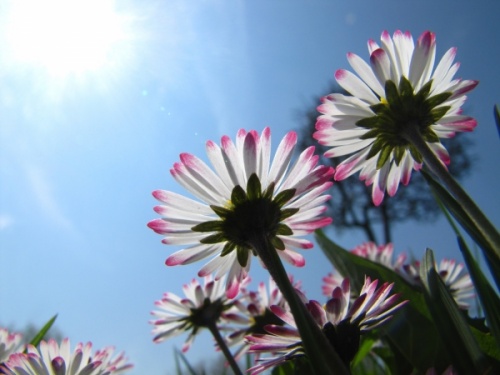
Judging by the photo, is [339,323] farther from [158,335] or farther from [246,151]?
[158,335]

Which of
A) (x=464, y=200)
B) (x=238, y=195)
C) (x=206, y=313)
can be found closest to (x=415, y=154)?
(x=464, y=200)

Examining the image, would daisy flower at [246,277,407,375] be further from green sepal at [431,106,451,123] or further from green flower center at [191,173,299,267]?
green sepal at [431,106,451,123]

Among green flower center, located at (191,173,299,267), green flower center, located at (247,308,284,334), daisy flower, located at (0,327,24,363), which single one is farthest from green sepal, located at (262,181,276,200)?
daisy flower, located at (0,327,24,363)

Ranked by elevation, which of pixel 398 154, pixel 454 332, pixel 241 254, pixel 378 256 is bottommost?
pixel 454 332

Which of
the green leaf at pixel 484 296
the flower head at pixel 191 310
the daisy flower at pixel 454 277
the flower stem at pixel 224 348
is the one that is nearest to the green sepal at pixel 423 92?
the green leaf at pixel 484 296

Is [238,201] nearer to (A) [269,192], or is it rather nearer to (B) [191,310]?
(A) [269,192]

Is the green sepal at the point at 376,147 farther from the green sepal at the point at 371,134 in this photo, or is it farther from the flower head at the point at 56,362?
the flower head at the point at 56,362

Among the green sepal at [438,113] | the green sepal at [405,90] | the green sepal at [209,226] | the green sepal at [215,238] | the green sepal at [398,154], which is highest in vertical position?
the green sepal at [405,90]
